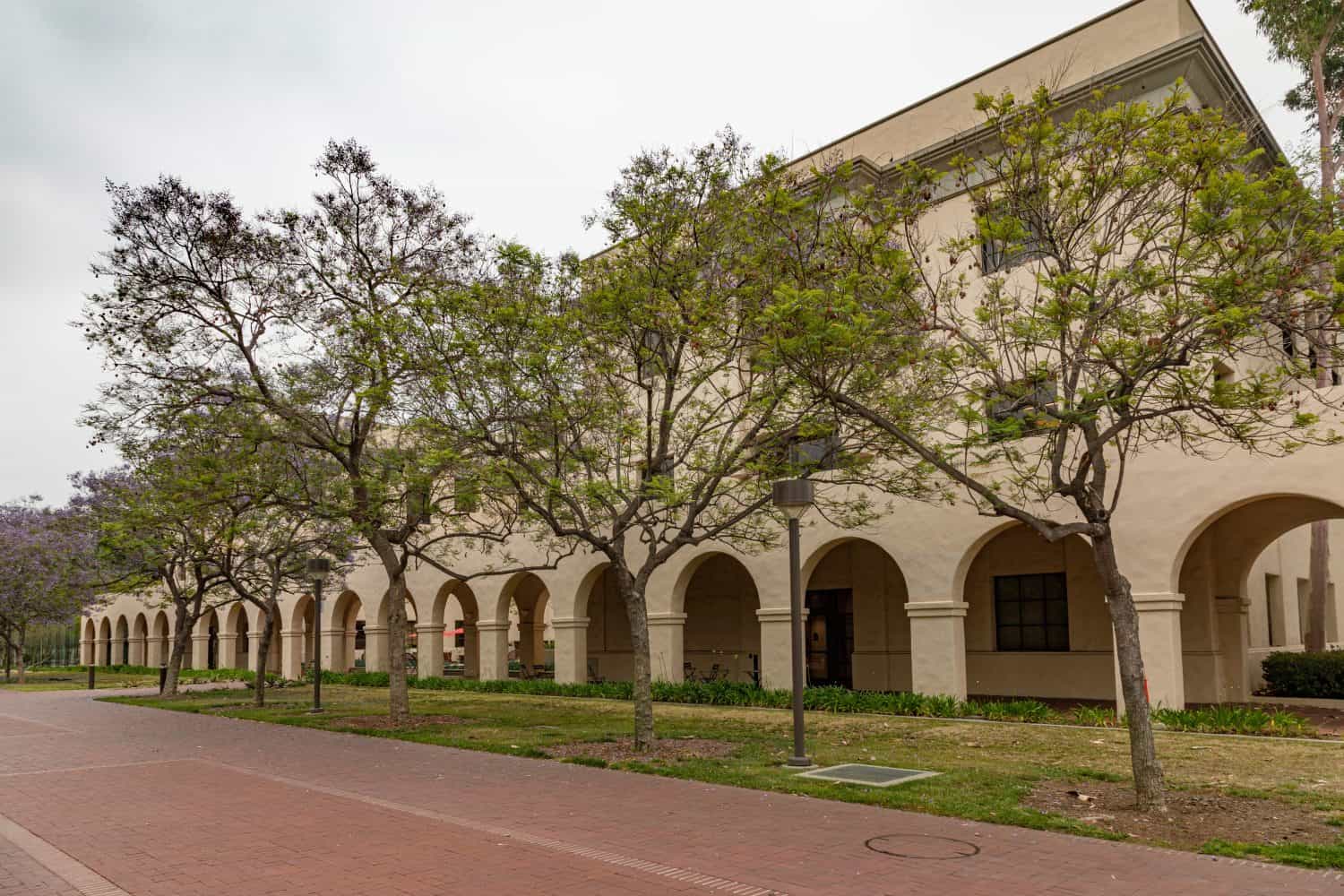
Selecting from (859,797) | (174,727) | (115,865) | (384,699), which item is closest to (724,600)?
(384,699)

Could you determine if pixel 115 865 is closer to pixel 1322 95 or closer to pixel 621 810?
pixel 621 810

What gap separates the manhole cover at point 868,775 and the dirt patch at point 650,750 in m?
1.77

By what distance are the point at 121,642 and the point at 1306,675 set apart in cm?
4873

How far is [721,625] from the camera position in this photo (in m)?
25.6

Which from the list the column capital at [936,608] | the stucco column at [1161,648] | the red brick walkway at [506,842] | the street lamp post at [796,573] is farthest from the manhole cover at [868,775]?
the column capital at [936,608]

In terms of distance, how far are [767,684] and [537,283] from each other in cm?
1016

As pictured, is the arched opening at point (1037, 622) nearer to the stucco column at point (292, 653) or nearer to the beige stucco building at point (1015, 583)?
the beige stucco building at point (1015, 583)

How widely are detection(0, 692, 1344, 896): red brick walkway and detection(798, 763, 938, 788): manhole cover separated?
3.32 ft

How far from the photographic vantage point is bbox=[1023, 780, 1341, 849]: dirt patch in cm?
771

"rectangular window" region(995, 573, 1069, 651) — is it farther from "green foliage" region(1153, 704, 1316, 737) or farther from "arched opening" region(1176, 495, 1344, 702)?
"green foliage" region(1153, 704, 1316, 737)

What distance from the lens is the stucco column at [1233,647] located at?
1861cm

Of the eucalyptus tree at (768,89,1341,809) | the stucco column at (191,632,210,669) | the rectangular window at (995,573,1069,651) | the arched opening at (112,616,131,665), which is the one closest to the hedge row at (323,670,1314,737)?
the rectangular window at (995,573,1069,651)

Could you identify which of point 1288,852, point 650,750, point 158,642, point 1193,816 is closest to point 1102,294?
point 1193,816

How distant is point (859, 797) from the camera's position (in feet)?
30.5
